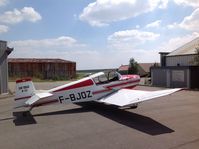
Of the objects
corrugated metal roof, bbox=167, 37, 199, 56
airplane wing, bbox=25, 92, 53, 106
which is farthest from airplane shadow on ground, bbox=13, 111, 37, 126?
corrugated metal roof, bbox=167, 37, 199, 56

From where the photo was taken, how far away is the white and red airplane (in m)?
11.0

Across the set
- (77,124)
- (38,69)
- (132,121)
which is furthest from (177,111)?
(38,69)

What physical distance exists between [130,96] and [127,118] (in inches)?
54.9

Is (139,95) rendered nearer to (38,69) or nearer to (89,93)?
(89,93)

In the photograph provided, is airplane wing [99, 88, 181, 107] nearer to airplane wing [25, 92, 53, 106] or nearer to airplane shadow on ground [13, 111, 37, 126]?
airplane wing [25, 92, 53, 106]

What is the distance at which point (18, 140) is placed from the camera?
7.57 m

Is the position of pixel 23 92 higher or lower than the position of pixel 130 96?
higher

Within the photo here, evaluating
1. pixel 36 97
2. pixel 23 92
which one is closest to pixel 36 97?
pixel 36 97

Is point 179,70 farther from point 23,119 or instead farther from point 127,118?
point 23,119

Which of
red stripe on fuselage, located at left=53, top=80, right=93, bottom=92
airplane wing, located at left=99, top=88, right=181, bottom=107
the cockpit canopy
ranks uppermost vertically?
the cockpit canopy

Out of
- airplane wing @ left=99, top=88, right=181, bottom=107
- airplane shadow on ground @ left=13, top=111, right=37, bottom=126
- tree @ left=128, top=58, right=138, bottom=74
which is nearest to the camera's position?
airplane shadow on ground @ left=13, top=111, right=37, bottom=126

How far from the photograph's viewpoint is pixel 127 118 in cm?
1041

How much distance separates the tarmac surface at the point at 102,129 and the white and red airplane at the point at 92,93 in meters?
0.56

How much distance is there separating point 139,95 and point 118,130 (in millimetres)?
3220
